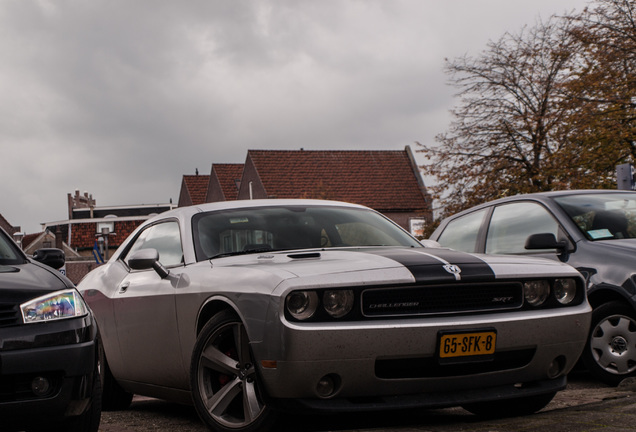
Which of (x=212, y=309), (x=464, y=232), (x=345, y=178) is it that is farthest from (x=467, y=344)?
(x=345, y=178)

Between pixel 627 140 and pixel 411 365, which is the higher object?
pixel 627 140

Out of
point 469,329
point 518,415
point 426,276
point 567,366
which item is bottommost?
point 518,415

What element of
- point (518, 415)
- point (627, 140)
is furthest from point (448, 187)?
point (518, 415)

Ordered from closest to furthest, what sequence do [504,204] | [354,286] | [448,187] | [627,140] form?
[354,286], [504,204], [627,140], [448,187]

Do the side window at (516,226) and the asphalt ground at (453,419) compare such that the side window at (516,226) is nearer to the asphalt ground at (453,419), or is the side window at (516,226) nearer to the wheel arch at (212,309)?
the asphalt ground at (453,419)

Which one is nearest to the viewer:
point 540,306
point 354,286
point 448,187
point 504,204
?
point 354,286

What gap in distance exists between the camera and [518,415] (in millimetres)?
5500

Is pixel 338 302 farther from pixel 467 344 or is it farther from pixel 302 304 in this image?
pixel 467 344

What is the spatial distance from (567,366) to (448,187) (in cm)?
3113

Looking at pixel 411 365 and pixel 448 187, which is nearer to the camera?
pixel 411 365

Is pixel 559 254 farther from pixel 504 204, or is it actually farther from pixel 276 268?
pixel 276 268

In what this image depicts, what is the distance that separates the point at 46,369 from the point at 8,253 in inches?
48.1

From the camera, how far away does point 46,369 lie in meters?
4.39

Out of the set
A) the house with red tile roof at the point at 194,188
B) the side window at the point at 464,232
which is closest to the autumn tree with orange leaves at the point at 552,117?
the side window at the point at 464,232
